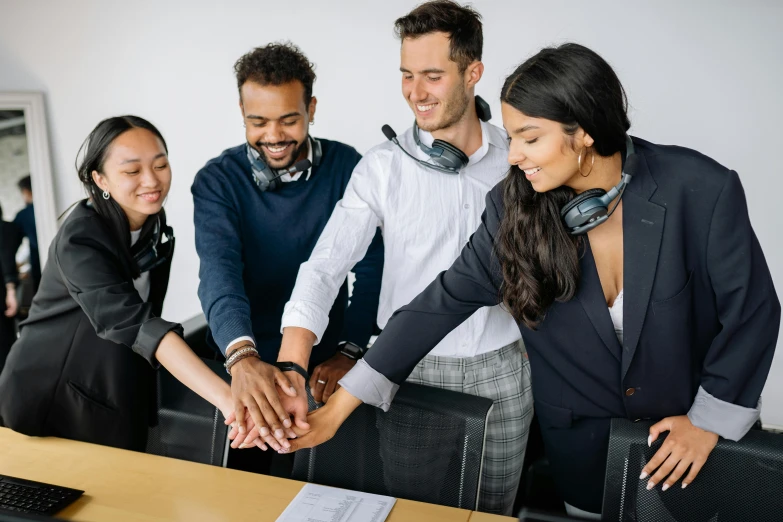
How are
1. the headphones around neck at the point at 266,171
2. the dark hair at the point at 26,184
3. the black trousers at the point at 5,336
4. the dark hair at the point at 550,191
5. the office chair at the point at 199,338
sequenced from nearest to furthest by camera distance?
the dark hair at the point at 550,191
the headphones around neck at the point at 266,171
the office chair at the point at 199,338
the black trousers at the point at 5,336
the dark hair at the point at 26,184

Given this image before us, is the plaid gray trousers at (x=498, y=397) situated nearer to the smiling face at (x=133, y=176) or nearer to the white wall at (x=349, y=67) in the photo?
the smiling face at (x=133, y=176)

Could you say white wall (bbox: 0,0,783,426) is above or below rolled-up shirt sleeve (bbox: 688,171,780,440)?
above

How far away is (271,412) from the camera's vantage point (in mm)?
1662

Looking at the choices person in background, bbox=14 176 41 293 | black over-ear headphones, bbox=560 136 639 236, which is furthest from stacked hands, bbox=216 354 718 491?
person in background, bbox=14 176 41 293

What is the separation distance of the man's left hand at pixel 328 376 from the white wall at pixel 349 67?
59.2 inches

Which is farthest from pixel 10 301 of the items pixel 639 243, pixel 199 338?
pixel 639 243

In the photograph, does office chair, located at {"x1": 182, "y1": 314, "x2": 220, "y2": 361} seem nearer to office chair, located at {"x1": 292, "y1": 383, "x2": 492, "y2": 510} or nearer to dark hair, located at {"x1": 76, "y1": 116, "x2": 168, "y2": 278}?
dark hair, located at {"x1": 76, "y1": 116, "x2": 168, "y2": 278}

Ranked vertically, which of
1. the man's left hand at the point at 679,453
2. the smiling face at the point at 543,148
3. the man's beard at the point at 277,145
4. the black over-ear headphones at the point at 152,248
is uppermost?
the man's beard at the point at 277,145

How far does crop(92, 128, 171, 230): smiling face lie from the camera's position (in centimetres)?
204

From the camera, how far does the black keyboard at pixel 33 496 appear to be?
58.4 inches

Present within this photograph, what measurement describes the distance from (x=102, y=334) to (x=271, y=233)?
23.7 inches

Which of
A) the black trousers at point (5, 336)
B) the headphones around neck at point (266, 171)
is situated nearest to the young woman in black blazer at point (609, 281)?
the headphones around neck at point (266, 171)

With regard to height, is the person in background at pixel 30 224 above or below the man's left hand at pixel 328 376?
above

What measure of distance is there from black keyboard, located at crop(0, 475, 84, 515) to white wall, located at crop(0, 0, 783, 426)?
2.15 metres
